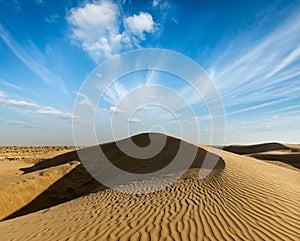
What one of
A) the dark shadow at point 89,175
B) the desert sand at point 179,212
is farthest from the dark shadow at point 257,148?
the desert sand at point 179,212

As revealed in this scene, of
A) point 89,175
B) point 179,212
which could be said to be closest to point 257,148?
point 89,175

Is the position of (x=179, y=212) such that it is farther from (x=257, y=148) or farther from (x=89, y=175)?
(x=257, y=148)

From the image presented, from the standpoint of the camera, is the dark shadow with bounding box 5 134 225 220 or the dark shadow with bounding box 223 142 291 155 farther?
the dark shadow with bounding box 223 142 291 155

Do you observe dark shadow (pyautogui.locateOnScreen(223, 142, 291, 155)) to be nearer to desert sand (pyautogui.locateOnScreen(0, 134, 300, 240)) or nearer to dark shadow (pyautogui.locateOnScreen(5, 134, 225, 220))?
dark shadow (pyautogui.locateOnScreen(5, 134, 225, 220))

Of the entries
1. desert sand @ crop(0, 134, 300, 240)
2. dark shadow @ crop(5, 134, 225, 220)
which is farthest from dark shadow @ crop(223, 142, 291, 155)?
desert sand @ crop(0, 134, 300, 240)

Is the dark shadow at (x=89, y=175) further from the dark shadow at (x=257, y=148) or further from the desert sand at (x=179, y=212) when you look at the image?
the dark shadow at (x=257, y=148)

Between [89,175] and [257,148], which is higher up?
[257,148]

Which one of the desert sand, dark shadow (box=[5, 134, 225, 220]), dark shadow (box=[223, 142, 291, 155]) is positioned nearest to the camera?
the desert sand

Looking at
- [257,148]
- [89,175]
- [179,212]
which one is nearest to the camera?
[179,212]

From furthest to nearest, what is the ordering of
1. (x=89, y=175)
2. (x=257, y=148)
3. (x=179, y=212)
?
1. (x=257, y=148)
2. (x=89, y=175)
3. (x=179, y=212)

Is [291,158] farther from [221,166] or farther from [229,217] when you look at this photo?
[229,217]

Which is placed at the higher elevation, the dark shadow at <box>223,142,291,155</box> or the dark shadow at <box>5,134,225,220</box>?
the dark shadow at <box>223,142,291,155</box>

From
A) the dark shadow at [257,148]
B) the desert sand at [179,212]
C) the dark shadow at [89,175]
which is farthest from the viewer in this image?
the dark shadow at [257,148]

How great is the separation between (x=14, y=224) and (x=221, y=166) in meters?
8.25
